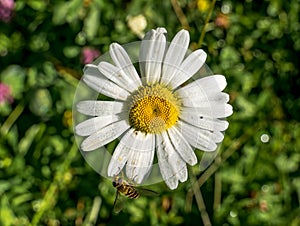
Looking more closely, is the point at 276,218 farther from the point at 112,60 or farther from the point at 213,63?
the point at 112,60

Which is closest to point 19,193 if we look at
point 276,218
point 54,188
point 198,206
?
point 54,188

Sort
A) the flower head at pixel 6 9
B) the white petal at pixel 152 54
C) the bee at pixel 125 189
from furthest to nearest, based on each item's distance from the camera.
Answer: the flower head at pixel 6 9 → the bee at pixel 125 189 → the white petal at pixel 152 54

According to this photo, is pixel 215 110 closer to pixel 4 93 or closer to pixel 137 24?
pixel 137 24

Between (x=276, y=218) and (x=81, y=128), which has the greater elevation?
(x=81, y=128)

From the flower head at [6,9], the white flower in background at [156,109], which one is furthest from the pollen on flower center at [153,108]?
the flower head at [6,9]

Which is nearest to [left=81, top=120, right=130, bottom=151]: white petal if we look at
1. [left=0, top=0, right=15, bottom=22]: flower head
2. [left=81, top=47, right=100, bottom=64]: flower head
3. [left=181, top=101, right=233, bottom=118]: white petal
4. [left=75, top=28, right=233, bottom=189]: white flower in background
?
[left=75, top=28, right=233, bottom=189]: white flower in background

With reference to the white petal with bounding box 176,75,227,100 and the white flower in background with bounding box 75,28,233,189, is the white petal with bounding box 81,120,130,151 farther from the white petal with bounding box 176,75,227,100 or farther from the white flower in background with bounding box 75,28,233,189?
the white petal with bounding box 176,75,227,100

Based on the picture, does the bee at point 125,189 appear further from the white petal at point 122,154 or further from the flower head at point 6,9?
the flower head at point 6,9
